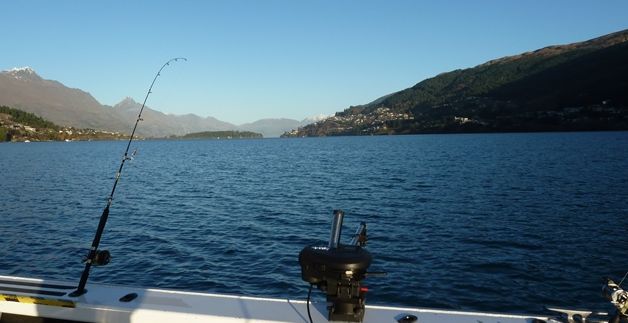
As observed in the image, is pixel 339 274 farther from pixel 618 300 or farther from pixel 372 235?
pixel 372 235

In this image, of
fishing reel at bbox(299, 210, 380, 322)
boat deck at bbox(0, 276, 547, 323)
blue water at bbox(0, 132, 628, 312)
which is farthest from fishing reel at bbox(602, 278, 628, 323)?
blue water at bbox(0, 132, 628, 312)

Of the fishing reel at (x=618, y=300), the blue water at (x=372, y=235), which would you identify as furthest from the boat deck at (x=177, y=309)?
the blue water at (x=372, y=235)

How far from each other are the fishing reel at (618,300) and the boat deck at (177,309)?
2.69ft

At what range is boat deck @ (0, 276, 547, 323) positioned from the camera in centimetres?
550

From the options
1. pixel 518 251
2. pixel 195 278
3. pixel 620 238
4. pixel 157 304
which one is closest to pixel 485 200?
pixel 620 238

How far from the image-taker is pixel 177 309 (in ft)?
18.6

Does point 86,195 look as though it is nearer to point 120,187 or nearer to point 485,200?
point 120,187

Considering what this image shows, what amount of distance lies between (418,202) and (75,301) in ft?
94.0

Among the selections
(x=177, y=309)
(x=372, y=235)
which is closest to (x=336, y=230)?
(x=177, y=309)

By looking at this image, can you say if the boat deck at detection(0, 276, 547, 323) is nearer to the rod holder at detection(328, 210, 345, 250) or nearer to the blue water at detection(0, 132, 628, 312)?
the rod holder at detection(328, 210, 345, 250)

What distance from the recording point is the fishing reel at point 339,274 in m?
5.12

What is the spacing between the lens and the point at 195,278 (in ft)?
52.4

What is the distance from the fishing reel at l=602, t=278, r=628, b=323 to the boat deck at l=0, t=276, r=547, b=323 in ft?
2.69

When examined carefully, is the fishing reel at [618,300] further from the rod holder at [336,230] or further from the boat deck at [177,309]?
the rod holder at [336,230]
